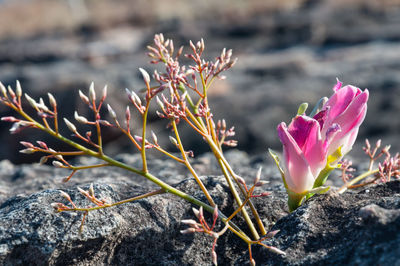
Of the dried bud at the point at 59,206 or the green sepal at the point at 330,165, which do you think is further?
the green sepal at the point at 330,165

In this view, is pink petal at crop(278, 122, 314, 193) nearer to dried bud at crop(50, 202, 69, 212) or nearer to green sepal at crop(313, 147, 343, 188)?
green sepal at crop(313, 147, 343, 188)

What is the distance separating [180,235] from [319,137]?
19.0 inches

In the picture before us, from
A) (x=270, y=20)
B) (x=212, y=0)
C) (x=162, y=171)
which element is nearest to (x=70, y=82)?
(x=162, y=171)

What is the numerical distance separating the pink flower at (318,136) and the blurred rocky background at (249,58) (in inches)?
133

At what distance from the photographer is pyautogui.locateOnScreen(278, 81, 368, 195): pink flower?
1.12 meters

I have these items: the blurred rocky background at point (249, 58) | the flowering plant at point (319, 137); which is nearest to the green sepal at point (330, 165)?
the flowering plant at point (319, 137)

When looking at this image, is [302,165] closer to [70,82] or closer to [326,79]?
[70,82]

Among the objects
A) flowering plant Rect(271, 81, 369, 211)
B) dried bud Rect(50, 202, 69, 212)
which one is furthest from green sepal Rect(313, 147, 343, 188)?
dried bud Rect(50, 202, 69, 212)

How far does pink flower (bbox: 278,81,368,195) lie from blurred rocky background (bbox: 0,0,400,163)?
337 cm

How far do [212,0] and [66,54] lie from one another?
1031 centimetres

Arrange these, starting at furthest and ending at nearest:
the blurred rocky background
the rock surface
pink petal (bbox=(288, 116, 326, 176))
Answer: the blurred rocky background
pink petal (bbox=(288, 116, 326, 176))
the rock surface

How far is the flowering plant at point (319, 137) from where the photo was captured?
1.12 meters

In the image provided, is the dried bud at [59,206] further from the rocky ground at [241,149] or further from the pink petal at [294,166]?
the pink petal at [294,166]

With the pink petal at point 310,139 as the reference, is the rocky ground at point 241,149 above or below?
below
